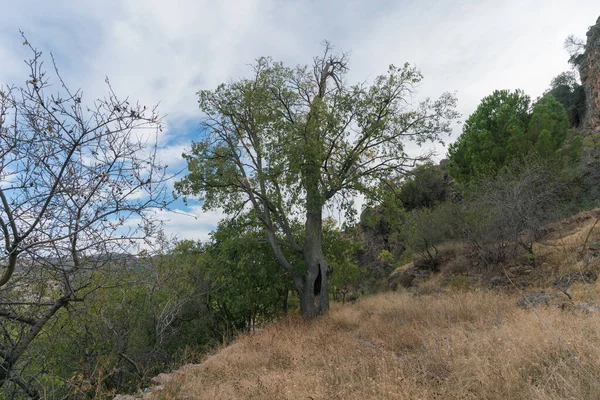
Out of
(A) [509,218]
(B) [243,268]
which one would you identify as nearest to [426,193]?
(A) [509,218]

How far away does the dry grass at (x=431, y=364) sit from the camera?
3.30m

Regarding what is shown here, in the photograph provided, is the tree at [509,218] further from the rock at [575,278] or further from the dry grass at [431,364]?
the dry grass at [431,364]

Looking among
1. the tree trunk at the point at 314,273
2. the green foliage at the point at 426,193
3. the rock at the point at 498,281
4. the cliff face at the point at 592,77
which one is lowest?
the rock at the point at 498,281

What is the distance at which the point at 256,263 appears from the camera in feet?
39.0

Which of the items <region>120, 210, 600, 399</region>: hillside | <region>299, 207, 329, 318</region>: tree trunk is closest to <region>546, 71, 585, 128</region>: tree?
<region>120, 210, 600, 399</region>: hillside

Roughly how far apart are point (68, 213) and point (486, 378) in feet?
14.7

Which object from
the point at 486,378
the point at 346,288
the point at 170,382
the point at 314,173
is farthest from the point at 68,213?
the point at 346,288

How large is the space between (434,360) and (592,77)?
35.2 meters

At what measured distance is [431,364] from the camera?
14.3 feet

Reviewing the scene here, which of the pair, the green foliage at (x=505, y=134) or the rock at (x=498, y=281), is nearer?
the rock at (x=498, y=281)

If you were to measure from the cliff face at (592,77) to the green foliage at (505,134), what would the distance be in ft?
22.5

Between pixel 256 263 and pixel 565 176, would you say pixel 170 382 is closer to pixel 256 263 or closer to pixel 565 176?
pixel 256 263

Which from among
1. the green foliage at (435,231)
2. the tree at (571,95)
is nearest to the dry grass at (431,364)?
the green foliage at (435,231)

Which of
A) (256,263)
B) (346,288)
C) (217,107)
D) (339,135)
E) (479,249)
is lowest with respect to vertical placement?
(346,288)
